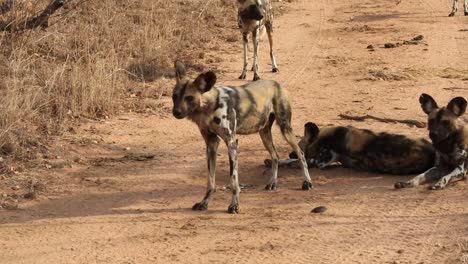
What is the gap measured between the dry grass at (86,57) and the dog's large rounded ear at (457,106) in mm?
3111

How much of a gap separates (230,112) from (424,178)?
1481 millimetres

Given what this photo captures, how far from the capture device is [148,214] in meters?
5.55

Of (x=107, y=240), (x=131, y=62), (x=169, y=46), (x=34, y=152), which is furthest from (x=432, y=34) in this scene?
(x=107, y=240)

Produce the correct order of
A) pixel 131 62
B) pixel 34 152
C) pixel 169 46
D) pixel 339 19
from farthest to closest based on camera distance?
1. pixel 339 19
2. pixel 169 46
3. pixel 131 62
4. pixel 34 152

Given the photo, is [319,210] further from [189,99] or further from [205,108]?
[189,99]

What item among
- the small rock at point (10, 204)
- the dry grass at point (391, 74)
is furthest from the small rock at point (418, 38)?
the small rock at point (10, 204)

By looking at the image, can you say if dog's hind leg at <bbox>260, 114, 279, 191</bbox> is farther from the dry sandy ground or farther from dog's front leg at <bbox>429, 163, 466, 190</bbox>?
dog's front leg at <bbox>429, 163, 466, 190</bbox>

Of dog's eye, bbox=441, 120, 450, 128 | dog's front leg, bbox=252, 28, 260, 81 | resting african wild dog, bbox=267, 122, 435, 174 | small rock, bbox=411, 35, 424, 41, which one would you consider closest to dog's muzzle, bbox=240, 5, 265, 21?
dog's front leg, bbox=252, 28, 260, 81

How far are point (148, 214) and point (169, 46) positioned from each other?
5413mm

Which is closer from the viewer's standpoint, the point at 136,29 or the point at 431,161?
the point at 431,161

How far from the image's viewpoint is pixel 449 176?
6059 millimetres

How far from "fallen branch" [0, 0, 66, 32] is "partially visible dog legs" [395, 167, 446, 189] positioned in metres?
4.08

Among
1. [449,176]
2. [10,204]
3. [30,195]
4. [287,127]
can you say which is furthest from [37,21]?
[449,176]

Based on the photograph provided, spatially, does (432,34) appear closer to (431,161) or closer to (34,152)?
(431,161)
